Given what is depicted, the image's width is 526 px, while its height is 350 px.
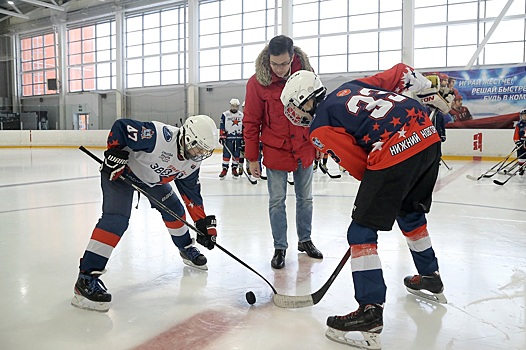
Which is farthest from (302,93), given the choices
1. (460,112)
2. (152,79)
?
(152,79)

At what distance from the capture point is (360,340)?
5.52ft

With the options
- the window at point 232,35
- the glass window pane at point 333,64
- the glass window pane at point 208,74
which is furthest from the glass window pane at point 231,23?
the glass window pane at point 333,64

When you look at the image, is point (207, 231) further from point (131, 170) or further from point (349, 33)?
point (349, 33)

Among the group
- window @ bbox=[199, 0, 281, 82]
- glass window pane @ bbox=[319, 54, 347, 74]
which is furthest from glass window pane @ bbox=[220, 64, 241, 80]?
glass window pane @ bbox=[319, 54, 347, 74]

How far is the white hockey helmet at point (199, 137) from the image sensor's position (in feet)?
6.74

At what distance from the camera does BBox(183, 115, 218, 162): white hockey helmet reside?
6.74 ft

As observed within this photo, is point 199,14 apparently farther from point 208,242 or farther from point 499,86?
point 208,242

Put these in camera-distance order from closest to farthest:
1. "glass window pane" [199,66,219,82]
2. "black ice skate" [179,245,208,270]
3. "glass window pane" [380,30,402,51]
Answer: "black ice skate" [179,245,208,270] < "glass window pane" [380,30,402,51] < "glass window pane" [199,66,219,82]

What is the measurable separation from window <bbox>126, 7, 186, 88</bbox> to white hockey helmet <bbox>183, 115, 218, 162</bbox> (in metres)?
15.9

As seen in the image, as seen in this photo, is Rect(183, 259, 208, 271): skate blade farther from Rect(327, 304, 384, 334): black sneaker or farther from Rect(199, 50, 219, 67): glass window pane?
Rect(199, 50, 219, 67): glass window pane

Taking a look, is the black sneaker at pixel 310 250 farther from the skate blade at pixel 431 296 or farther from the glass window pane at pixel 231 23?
the glass window pane at pixel 231 23

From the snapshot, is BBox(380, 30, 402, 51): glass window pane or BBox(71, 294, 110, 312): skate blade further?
BBox(380, 30, 402, 51): glass window pane

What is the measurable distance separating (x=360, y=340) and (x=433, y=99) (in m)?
1.08

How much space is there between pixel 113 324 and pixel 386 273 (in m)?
1.39
